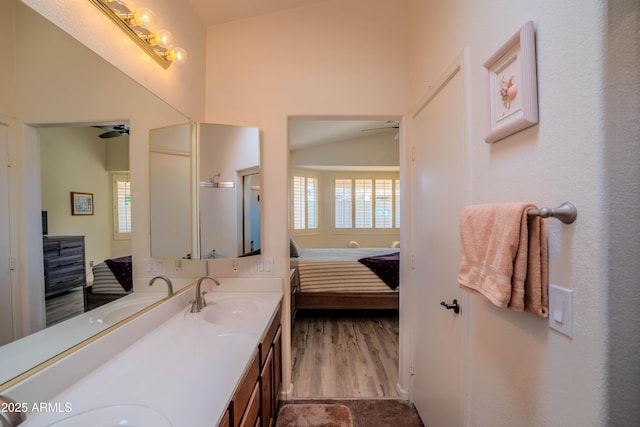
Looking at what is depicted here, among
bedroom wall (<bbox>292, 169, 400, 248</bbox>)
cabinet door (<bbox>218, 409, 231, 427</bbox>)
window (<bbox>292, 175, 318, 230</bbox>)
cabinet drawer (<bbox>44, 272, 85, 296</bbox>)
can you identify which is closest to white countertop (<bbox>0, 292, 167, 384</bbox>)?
cabinet drawer (<bbox>44, 272, 85, 296</bbox>)

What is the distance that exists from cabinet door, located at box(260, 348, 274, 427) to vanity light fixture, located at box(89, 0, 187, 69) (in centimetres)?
180

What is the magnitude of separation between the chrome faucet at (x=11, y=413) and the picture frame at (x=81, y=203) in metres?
0.57

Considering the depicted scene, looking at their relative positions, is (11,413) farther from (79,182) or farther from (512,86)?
(512,86)

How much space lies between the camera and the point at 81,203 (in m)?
0.94

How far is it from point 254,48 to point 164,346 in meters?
2.03

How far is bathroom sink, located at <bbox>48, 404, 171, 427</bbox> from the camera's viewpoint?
69 centimetres

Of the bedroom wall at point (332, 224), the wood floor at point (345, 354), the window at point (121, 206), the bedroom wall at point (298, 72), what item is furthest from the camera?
the bedroom wall at point (332, 224)

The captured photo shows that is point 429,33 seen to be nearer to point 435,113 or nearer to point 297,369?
point 435,113

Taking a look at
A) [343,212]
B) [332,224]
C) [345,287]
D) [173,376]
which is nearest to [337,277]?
[345,287]

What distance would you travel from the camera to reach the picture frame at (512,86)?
74 centimetres

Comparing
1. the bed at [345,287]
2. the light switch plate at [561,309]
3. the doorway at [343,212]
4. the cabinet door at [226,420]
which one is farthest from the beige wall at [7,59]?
the bed at [345,287]

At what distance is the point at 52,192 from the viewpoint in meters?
0.84

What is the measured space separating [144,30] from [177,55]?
24 centimetres

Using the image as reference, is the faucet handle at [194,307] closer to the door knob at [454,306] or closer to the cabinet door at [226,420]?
the cabinet door at [226,420]
